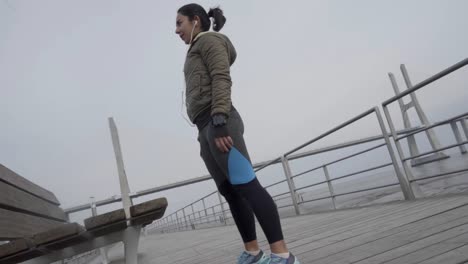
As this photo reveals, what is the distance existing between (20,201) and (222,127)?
1.00 metres

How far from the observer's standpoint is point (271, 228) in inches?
48.9

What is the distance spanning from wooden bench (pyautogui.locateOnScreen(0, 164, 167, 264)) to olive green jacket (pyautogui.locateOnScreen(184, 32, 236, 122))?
1.23 feet

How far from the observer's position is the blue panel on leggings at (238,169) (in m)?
1.29

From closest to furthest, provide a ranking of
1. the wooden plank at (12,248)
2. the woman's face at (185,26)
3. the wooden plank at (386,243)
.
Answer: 1. the wooden plank at (12,248)
2. the wooden plank at (386,243)
3. the woman's face at (185,26)

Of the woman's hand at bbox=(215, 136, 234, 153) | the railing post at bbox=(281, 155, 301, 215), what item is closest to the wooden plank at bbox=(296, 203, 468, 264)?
the woman's hand at bbox=(215, 136, 234, 153)

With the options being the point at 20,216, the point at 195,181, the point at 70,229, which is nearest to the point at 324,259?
the point at 70,229

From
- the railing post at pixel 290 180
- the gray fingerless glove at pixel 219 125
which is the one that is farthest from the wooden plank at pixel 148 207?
the railing post at pixel 290 180

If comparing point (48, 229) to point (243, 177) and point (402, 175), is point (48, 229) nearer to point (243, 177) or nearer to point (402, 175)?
point (243, 177)

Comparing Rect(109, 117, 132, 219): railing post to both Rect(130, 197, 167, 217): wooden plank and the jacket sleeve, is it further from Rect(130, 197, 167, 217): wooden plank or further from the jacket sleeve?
the jacket sleeve

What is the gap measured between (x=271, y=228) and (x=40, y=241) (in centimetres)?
69

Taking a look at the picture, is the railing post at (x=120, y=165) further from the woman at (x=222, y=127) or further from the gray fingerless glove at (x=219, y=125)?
the gray fingerless glove at (x=219, y=125)

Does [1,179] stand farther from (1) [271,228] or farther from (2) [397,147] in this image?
(2) [397,147]

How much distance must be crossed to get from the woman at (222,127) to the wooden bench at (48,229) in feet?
0.87

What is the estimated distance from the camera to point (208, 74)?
141 centimetres
